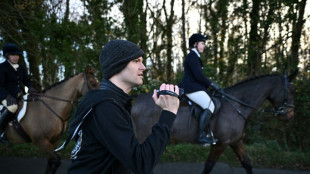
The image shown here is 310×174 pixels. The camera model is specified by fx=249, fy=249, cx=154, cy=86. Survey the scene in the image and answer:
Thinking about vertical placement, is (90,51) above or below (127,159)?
above

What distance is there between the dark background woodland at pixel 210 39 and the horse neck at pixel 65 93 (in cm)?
215

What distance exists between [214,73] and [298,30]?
2.76 m

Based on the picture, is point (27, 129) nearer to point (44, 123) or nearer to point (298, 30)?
point (44, 123)

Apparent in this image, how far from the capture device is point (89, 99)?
1.36 m

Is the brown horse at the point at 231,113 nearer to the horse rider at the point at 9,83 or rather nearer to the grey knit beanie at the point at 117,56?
the horse rider at the point at 9,83

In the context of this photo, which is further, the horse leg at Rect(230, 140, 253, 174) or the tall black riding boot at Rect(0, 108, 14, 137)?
the tall black riding boot at Rect(0, 108, 14, 137)

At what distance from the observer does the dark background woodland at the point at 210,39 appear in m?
6.88

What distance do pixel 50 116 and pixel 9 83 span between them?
103cm

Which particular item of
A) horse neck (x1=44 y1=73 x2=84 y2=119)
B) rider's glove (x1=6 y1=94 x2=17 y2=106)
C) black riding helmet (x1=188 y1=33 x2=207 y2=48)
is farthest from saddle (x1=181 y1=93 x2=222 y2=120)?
rider's glove (x1=6 y1=94 x2=17 y2=106)

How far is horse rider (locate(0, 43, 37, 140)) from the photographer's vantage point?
4.43 m

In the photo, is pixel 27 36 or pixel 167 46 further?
pixel 167 46

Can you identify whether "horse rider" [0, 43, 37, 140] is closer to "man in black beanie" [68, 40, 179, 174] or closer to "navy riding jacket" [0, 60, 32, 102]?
"navy riding jacket" [0, 60, 32, 102]

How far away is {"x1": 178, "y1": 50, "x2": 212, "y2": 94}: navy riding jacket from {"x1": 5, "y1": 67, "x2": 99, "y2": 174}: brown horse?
6.22ft

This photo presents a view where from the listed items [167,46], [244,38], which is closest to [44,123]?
[167,46]
